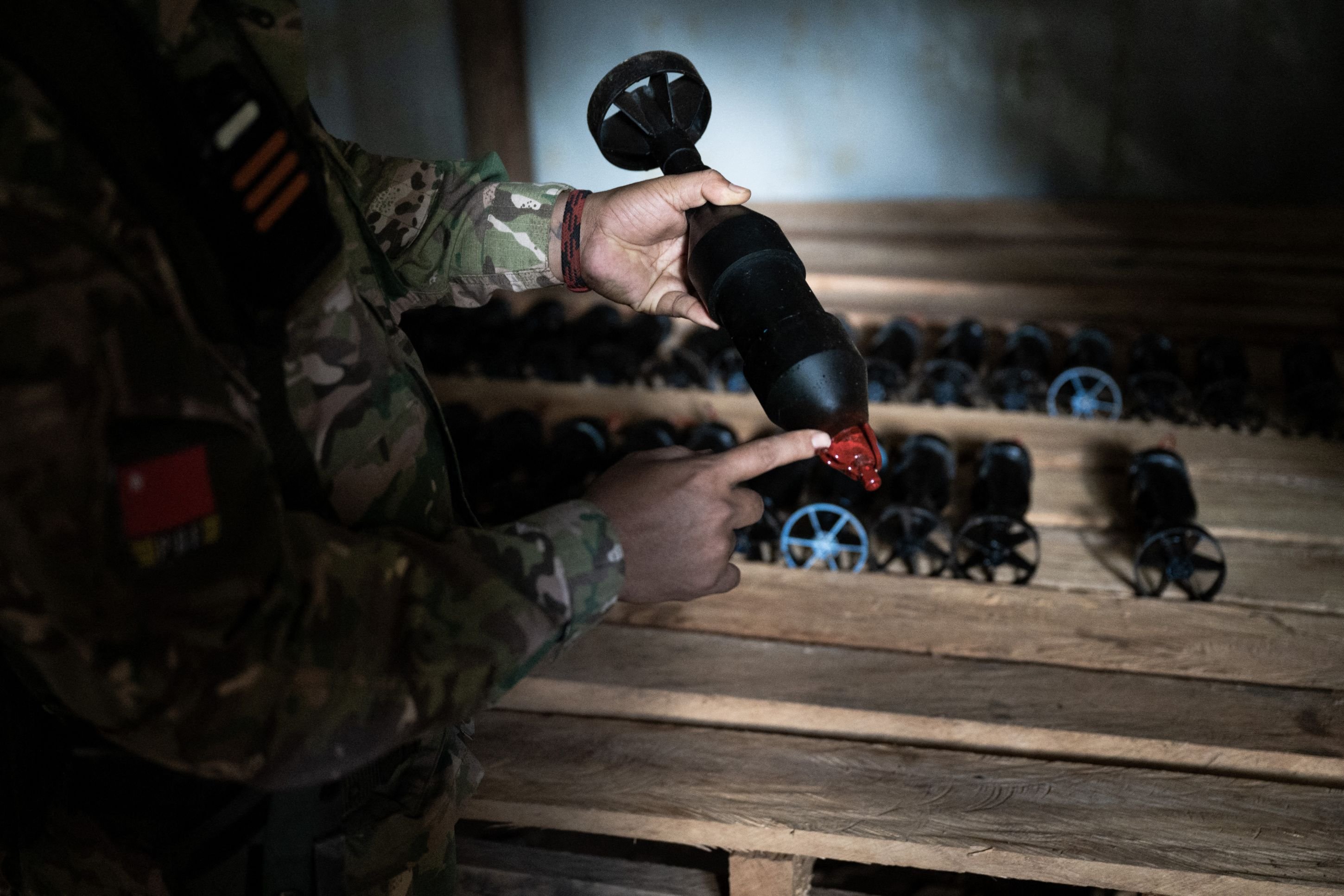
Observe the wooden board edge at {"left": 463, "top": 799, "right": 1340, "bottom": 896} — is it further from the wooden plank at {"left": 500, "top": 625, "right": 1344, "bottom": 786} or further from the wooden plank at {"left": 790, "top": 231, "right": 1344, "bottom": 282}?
the wooden plank at {"left": 790, "top": 231, "right": 1344, "bottom": 282}

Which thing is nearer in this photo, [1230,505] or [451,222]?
[451,222]

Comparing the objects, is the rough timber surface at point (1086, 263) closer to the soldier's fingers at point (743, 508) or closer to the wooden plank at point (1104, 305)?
the wooden plank at point (1104, 305)

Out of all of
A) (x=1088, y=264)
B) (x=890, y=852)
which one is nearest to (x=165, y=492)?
(x=890, y=852)

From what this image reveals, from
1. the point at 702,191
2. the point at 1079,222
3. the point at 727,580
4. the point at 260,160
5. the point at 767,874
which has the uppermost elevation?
the point at 260,160

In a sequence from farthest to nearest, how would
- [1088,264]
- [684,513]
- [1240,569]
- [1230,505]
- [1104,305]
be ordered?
[1088,264] → [1104,305] → [1230,505] → [1240,569] → [684,513]

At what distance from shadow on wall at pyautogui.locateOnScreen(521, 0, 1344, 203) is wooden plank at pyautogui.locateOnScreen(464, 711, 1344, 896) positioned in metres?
4.04

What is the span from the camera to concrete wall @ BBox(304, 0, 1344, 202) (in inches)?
185

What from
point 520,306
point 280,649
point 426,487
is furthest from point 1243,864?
point 520,306

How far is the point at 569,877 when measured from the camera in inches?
68.8

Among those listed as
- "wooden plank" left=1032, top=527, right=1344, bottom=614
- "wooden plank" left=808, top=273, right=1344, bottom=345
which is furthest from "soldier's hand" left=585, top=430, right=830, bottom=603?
"wooden plank" left=808, top=273, right=1344, bottom=345

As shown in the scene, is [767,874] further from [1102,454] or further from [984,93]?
[984,93]

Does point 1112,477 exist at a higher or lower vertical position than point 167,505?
lower

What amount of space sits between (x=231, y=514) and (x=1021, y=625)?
154 centimetres

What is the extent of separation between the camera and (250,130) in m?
0.88
